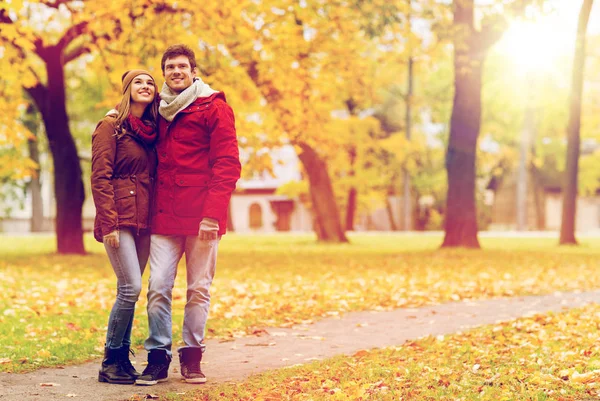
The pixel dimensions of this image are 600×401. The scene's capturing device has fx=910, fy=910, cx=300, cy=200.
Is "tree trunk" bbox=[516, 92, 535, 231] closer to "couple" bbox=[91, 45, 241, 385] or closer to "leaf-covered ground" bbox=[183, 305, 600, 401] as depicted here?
"leaf-covered ground" bbox=[183, 305, 600, 401]

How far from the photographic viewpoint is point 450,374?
650cm

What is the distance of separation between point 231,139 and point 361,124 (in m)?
36.5

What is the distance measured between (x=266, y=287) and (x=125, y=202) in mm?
7727

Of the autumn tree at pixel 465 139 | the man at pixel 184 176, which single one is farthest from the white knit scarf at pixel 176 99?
the autumn tree at pixel 465 139

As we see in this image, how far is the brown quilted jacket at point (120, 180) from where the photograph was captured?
6008 mm

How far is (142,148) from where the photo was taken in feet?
20.3

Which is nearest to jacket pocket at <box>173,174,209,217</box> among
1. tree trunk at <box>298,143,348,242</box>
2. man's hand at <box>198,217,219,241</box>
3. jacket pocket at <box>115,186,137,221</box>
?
man's hand at <box>198,217,219,241</box>

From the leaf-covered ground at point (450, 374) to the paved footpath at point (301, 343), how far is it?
0.34 meters

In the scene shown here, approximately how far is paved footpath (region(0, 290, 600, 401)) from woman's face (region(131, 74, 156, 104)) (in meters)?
1.94

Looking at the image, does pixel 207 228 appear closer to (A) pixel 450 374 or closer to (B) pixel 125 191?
(B) pixel 125 191

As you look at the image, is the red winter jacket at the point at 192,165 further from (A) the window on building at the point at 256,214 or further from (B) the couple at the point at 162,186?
(A) the window on building at the point at 256,214

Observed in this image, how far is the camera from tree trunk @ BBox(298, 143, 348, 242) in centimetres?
2995

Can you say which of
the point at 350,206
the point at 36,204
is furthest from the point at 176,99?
the point at 36,204

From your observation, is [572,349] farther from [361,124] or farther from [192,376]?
[361,124]
